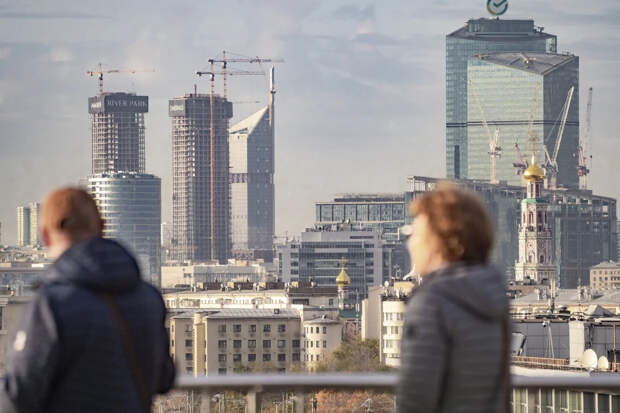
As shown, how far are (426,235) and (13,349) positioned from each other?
133 cm

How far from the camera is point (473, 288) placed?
5258 mm

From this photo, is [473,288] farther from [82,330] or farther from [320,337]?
[320,337]

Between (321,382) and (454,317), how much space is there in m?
2.98

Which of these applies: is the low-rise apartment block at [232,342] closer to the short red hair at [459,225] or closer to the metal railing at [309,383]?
the metal railing at [309,383]

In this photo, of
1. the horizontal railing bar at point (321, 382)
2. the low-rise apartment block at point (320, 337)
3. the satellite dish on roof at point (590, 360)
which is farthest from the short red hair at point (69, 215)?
the low-rise apartment block at point (320, 337)

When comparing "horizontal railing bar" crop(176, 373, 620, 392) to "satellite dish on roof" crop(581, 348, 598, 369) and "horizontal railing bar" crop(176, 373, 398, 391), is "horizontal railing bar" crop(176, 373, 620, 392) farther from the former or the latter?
"satellite dish on roof" crop(581, 348, 598, 369)

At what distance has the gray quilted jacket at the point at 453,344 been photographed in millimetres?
5176

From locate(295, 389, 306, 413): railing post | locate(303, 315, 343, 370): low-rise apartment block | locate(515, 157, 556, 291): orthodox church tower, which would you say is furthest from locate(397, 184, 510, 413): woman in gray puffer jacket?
locate(515, 157, 556, 291): orthodox church tower

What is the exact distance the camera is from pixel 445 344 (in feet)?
17.0

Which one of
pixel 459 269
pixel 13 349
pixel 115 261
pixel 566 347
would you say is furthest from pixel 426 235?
pixel 566 347

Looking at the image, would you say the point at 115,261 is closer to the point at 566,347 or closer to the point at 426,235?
the point at 426,235

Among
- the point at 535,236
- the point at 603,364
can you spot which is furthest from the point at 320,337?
the point at 603,364

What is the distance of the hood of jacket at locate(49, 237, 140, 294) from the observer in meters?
5.36

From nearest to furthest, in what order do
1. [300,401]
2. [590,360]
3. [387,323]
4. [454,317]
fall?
[454,317] < [300,401] < [590,360] < [387,323]
